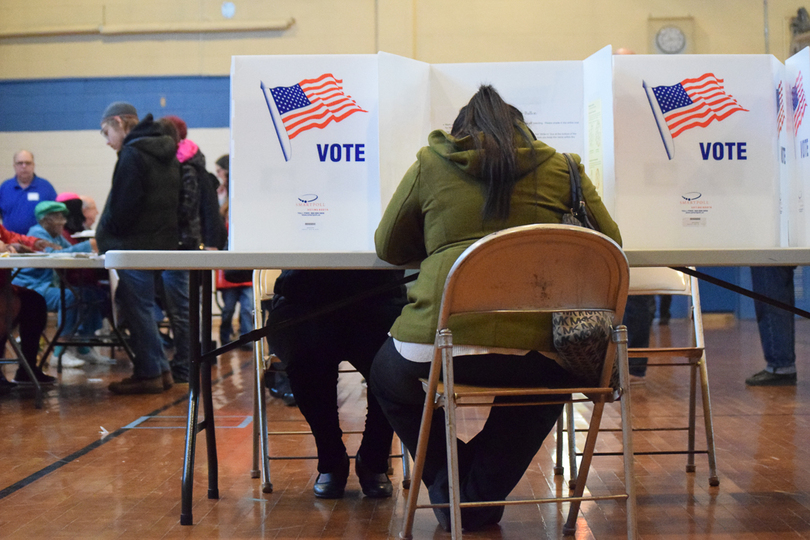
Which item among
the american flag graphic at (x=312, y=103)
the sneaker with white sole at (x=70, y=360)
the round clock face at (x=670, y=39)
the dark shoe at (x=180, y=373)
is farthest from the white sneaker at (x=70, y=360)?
the round clock face at (x=670, y=39)

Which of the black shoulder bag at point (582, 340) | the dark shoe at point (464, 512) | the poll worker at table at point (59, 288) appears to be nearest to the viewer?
the black shoulder bag at point (582, 340)

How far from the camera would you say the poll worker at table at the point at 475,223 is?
1.50m

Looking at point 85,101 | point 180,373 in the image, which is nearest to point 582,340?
point 180,373

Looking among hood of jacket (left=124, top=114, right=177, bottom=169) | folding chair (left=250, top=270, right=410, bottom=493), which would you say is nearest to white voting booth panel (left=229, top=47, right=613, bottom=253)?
folding chair (left=250, top=270, right=410, bottom=493)

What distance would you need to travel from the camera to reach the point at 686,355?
2158 mm

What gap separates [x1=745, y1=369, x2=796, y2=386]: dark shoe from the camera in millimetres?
3945

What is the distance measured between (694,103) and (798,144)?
29cm

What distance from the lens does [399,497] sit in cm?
206

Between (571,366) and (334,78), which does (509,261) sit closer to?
(571,366)

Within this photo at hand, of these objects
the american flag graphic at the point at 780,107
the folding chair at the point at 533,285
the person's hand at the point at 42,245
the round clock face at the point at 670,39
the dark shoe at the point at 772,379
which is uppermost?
the round clock face at the point at 670,39

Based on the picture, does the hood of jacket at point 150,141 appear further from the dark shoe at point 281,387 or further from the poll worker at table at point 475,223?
the poll worker at table at point 475,223

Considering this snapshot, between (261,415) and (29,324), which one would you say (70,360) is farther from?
(261,415)

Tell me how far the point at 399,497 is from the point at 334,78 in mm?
1143

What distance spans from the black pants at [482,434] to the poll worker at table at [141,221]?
2.46m
